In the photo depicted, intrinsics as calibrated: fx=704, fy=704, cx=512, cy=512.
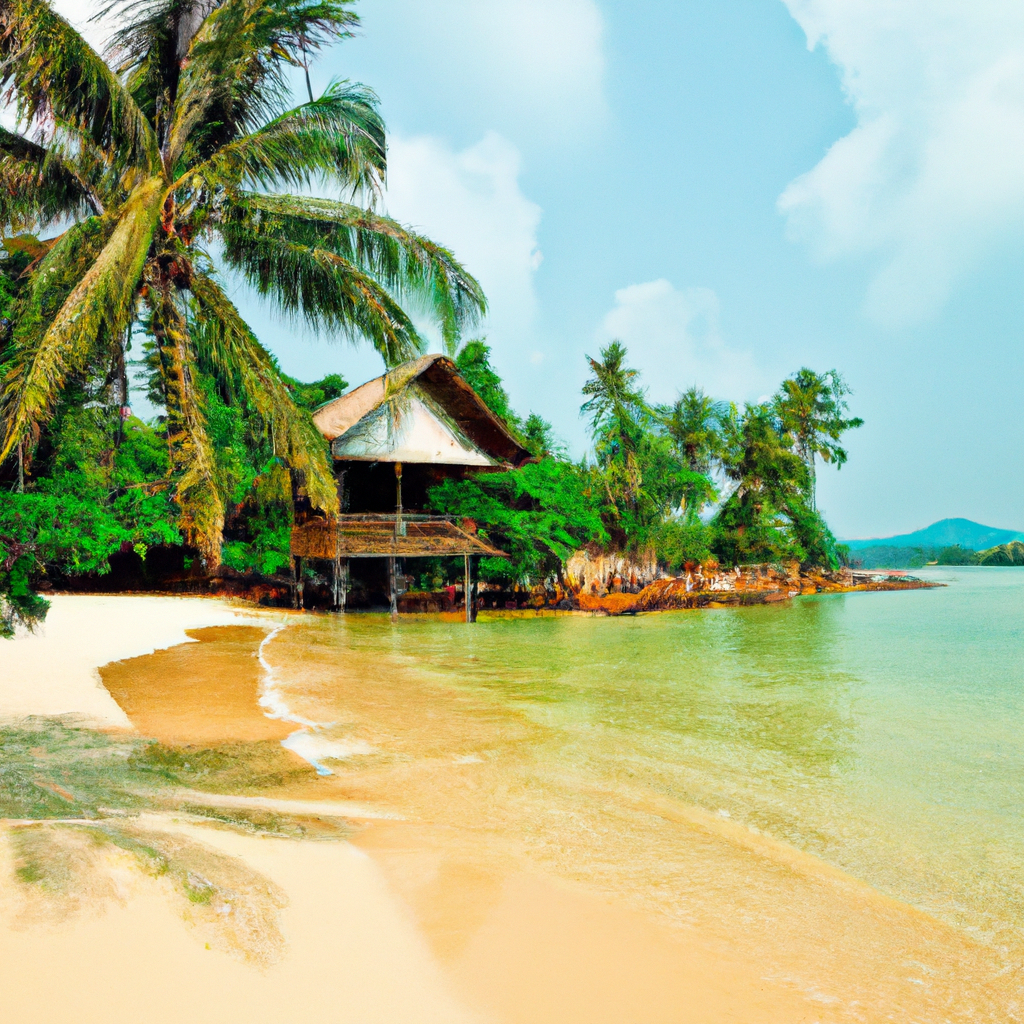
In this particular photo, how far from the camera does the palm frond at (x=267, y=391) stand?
877cm

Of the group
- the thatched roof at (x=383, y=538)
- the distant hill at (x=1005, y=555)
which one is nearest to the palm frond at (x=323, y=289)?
the thatched roof at (x=383, y=538)

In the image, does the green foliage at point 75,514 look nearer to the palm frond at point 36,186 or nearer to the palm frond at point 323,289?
the palm frond at point 36,186

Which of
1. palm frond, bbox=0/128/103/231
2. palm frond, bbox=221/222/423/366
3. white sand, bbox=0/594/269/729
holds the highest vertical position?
palm frond, bbox=0/128/103/231

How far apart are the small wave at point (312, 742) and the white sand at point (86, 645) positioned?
1.05m

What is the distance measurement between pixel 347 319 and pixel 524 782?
709 centimetres

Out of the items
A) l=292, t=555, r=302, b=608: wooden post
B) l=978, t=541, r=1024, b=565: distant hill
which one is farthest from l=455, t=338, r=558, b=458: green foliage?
l=978, t=541, r=1024, b=565: distant hill

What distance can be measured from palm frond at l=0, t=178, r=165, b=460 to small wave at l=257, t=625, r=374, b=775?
398 cm

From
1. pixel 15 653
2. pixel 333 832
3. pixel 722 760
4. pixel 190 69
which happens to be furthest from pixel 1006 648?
pixel 190 69

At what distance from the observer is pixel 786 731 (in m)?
6.00

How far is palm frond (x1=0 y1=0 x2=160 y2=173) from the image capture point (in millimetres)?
7320

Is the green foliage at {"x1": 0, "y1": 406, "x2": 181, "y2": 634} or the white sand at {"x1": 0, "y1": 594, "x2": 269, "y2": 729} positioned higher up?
the green foliage at {"x1": 0, "y1": 406, "x2": 181, "y2": 634}

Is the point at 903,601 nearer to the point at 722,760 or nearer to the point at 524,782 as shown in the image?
the point at 722,760

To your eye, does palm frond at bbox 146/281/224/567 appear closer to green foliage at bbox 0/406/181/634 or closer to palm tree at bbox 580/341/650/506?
green foliage at bbox 0/406/181/634

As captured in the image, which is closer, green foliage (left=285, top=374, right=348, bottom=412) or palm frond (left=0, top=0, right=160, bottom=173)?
palm frond (left=0, top=0, right=160, bottom=173)
